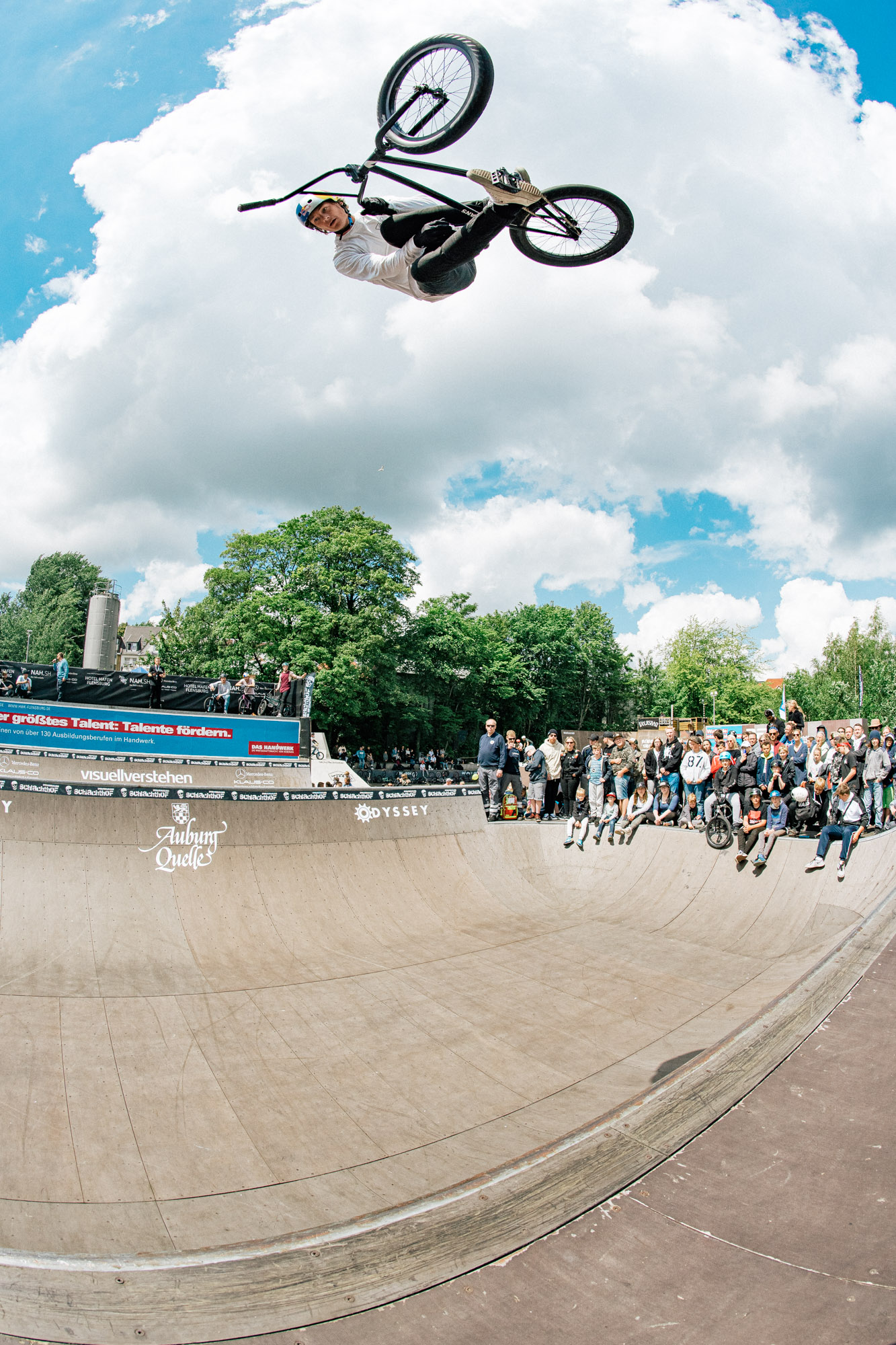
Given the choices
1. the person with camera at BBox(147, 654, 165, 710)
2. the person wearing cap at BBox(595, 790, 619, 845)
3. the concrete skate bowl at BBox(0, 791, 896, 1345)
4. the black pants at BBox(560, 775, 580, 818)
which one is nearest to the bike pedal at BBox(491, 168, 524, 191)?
the concrete skate bowl at BBox(0, 791, 896, 1345)

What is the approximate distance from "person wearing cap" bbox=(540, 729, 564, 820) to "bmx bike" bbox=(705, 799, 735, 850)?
10.4ft

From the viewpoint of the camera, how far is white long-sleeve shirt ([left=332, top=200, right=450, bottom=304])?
429 cm

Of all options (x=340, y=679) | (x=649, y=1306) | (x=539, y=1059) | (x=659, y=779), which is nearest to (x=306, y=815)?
(x=539, y=1059)

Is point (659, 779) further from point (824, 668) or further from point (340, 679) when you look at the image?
point (824, 668)

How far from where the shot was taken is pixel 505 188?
12.1 feet

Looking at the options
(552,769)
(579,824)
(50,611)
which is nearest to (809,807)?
(579,824)

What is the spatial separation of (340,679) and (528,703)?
21.4 meters

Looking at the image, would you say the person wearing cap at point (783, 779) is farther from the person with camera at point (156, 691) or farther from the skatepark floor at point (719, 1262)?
the person with camera at point (156, 691)

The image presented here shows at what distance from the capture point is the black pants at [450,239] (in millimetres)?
3771

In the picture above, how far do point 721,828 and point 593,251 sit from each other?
309 inches

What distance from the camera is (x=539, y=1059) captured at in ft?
17.7

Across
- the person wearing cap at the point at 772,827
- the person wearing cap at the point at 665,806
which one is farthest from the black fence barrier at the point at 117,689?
the person wearing cap at the point at 772,827

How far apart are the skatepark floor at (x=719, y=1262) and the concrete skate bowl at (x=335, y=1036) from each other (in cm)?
13

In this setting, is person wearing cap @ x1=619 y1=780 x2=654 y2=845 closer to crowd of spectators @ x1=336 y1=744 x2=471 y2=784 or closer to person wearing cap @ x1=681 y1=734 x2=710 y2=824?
person wearing cap @ x1=681 y1=734 x2=710 y2=824
